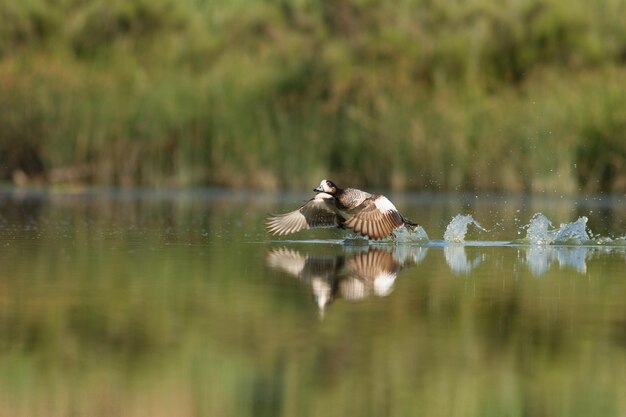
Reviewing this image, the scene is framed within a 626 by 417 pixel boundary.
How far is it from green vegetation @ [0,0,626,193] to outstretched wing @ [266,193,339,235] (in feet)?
33.3

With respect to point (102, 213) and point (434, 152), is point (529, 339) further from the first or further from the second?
point (434, 152)

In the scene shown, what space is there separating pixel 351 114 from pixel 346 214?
34.6 ft

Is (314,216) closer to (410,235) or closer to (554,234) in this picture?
(410,235)

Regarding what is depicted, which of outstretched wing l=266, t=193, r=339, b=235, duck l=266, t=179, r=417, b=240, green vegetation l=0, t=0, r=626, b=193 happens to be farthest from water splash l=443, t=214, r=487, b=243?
green vegetation l=0, t=0, r=626, b=193

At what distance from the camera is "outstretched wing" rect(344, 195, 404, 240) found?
12055 millimetres

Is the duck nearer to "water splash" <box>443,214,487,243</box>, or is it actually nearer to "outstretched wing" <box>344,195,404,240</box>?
"outstretched wing" <box>344,195,404,240</box>

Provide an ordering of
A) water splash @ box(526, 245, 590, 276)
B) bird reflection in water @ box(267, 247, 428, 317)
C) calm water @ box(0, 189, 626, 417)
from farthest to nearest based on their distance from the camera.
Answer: water splash @ box(526, 245, 590, 276) < bird reflection in water @ box(267, 247, 428, 317) < calm water @ box(0, 189, 626, 417)

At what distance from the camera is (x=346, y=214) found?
539 inches

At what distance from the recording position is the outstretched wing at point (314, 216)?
13.0 meters

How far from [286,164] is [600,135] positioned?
5.03 m

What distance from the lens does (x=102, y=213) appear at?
17.6m

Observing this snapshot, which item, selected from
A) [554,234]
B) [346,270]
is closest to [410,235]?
[554,234]

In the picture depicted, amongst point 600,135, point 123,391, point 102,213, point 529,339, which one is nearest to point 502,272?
point 529,339

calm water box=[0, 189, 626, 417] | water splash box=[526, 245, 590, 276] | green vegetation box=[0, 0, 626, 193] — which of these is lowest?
calm water box=[0, 189, 626, 417]
